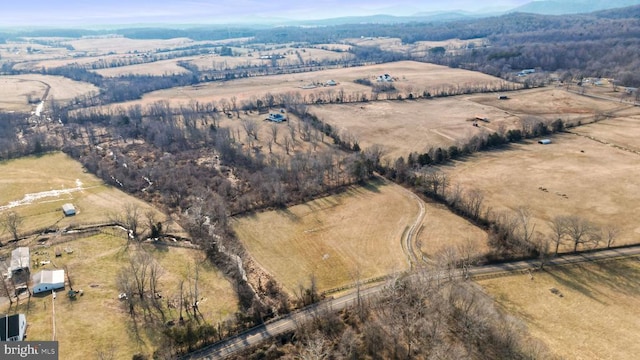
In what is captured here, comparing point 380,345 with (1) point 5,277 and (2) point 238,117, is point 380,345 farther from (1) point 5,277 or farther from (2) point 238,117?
(2) point 238,117

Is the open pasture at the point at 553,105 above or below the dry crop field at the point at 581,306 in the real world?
above

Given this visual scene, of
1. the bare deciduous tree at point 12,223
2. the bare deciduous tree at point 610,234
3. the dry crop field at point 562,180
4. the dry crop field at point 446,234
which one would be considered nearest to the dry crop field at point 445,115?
the dry crop field at point 562,180

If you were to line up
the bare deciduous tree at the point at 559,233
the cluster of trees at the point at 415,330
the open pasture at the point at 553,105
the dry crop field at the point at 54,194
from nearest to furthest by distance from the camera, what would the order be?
the cluster of trees at the point at 415,330 → the bare deciduous tree at the point at 559,233 → the dry crop field at the point at 54,194 → the open pasture at the point at 553,105

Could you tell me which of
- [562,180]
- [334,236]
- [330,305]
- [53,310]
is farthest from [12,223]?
[562,180]

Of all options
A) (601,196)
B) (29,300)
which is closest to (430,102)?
(601,196)

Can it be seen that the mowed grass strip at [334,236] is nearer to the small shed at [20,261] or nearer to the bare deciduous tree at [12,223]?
the small shed at [20,261]

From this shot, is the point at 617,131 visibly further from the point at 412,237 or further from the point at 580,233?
the point at 412,237

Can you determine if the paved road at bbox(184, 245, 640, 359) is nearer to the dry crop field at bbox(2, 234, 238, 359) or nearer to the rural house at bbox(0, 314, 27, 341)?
the dry crop field at bbox(2, 234, 238, 359)
